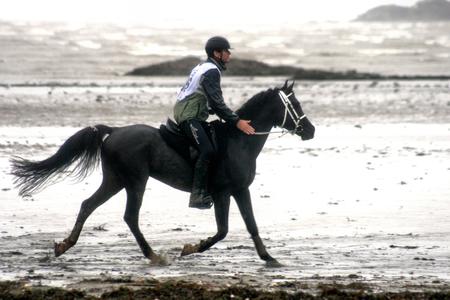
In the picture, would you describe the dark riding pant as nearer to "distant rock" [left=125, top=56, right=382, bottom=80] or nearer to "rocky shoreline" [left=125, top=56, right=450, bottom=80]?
"rocky shoreline" [left=125, top=56, right=450, bottom=80]

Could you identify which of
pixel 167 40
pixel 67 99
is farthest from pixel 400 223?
pixel 167 40

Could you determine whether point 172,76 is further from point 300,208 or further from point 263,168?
point 300,208

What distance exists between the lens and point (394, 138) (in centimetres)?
2205

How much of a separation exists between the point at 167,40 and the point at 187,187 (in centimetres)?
6748

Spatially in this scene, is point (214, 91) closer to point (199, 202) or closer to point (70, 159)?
point (199, 202)

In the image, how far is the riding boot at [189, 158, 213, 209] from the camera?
1082cm

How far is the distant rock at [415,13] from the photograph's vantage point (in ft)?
572

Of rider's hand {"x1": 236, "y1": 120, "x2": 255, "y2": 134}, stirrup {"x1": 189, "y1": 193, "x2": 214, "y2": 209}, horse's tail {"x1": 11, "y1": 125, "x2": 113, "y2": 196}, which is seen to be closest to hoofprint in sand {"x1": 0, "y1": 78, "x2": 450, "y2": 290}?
stirrup {"x1": 189, "y1": 193, "x2": 214, "y2": 209}

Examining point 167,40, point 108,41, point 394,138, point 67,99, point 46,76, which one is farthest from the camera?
point 167,40

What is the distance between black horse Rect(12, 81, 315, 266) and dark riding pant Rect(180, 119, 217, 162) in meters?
0.14

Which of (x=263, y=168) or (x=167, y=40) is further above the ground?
(x=263, y=168)

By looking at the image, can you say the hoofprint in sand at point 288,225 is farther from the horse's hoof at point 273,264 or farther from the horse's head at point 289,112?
the horse's head at point 289,112

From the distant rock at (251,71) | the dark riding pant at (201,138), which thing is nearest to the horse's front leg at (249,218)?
the dark riding pant at (201,138)

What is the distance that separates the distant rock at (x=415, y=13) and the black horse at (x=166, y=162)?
16144 centimetres
